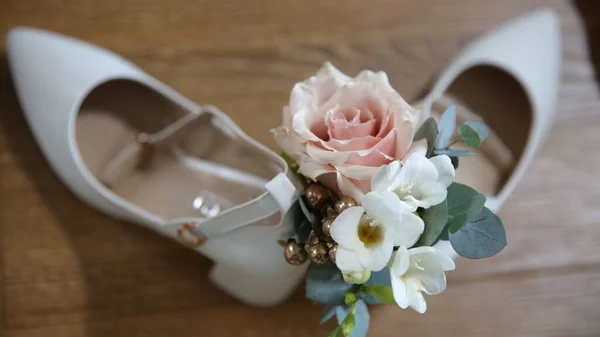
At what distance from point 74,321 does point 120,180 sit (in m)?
0.20

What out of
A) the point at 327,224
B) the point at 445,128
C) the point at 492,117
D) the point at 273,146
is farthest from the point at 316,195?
the point at 492,117

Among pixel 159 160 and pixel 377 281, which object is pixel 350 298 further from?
pixel 159 160

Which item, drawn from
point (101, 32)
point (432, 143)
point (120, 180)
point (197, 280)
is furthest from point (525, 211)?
point (101, 32)

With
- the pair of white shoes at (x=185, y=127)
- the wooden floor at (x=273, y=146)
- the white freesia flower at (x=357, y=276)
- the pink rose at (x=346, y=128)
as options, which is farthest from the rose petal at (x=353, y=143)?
the wooden floor at (x=273, y=146)

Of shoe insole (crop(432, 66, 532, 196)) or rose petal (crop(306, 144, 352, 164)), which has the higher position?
rose petal (crop(306, 144, 352, 164))

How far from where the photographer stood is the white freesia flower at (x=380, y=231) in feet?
1.31

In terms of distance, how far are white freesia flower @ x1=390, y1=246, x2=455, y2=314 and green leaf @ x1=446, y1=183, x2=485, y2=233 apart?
0.05 meters

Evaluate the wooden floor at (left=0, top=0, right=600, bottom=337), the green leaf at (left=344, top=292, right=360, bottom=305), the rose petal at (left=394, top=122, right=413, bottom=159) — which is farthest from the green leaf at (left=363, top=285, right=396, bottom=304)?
the wooden floor at (left=0, top=0, right=600, bottom=337)

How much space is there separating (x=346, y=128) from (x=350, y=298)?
159mm

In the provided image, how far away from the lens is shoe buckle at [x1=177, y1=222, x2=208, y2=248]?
0.60 metres

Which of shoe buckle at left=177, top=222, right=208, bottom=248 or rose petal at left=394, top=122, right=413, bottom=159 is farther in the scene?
shoe buckle at left=177, top=222, right=208, bottom=248

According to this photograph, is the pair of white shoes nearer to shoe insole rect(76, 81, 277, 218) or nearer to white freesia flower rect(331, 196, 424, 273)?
shoe insole rect(76, 81, 277, 218)

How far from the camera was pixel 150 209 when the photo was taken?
2.43ft

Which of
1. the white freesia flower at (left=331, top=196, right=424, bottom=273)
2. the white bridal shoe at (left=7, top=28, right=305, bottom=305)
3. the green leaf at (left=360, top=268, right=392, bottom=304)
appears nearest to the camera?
the white freesia flower at (left=331, top=196, right=424, bottom=273)
